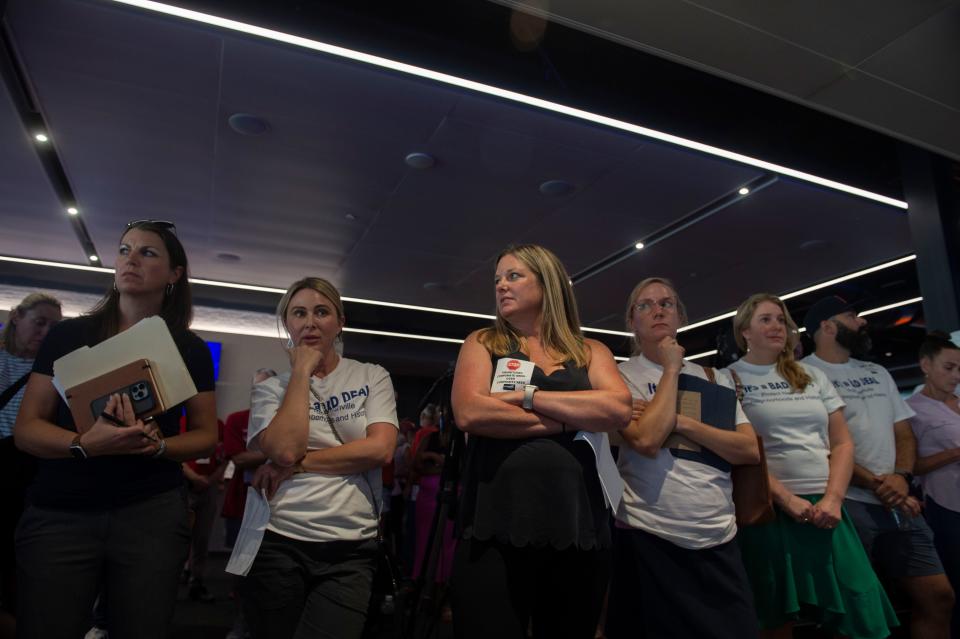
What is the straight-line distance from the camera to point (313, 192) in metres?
5.92

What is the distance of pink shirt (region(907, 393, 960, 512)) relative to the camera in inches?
117

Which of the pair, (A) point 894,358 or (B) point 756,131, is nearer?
(B) point 756,131

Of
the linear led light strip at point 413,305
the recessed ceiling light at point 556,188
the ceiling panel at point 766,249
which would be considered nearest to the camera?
the recessed ceiling light at point 556,188

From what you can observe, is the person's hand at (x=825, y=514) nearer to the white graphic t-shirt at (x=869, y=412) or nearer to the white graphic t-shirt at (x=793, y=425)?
the white graphic t-shirt at (x=793, y=425)

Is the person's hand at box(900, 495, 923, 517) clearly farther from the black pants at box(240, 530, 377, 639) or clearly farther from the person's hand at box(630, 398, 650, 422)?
the black pants at box(240, 530, 377, 639)

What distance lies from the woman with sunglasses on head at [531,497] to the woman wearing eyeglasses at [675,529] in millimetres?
344

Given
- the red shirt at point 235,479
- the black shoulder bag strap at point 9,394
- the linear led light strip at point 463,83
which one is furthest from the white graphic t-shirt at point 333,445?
the linear led light strip at point 463,83

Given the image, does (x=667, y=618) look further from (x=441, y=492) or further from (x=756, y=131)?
(x=756, y=131)

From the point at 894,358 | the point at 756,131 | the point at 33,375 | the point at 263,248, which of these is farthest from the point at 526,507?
the point at 894,358

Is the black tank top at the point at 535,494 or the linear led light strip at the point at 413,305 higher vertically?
the linear led light strip at the point at 413,305

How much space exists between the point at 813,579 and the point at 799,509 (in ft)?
0.82

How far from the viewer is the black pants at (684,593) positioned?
1.86 meters

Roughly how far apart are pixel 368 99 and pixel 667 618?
3.77 metres

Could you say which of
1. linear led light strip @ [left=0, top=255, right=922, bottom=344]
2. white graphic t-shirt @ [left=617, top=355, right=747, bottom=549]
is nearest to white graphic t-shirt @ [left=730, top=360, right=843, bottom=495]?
white graphic t-shirt @ [left=617, top=355, right=747, bottom=549]
